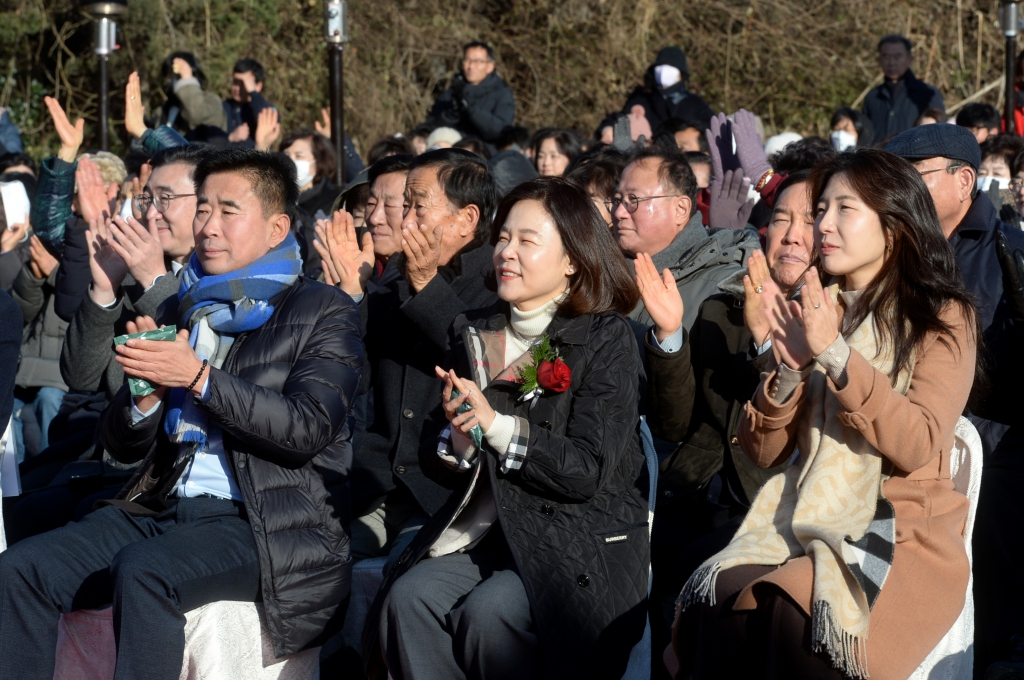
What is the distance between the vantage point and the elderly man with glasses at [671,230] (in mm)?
4531

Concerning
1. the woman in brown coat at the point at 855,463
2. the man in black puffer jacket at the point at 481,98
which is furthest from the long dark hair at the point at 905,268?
the man in black puffer jacket at the point at 481,98

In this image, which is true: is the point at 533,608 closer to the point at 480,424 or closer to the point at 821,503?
the point at 480,424

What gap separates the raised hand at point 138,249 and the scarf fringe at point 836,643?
113 inches

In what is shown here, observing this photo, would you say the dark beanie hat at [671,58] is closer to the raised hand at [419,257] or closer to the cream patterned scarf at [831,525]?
the raised hand at [419,257]

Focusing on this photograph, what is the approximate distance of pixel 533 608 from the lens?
10.4 feet

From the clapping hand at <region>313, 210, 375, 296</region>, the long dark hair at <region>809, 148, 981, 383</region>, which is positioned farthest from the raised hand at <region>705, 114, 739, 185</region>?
the long dark hair at <region>809, 148, 981, 383</region>

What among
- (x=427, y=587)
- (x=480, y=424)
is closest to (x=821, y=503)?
(x=480, y=424)

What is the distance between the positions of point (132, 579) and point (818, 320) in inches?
78.9

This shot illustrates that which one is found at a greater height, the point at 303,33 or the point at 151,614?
the point at 303,33

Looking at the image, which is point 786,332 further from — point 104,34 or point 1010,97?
point 104,34

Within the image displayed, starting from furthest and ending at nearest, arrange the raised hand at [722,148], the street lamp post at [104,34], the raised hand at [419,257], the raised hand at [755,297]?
1. the street lamp post at [104,34]
2. the raised hand at [722,148]
3. the raised hand at [419,257]
4. the raised hand at [755,297]

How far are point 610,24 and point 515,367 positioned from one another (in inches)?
470

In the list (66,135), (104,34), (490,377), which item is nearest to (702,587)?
(490,377)

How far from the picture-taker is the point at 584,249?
363 cm
